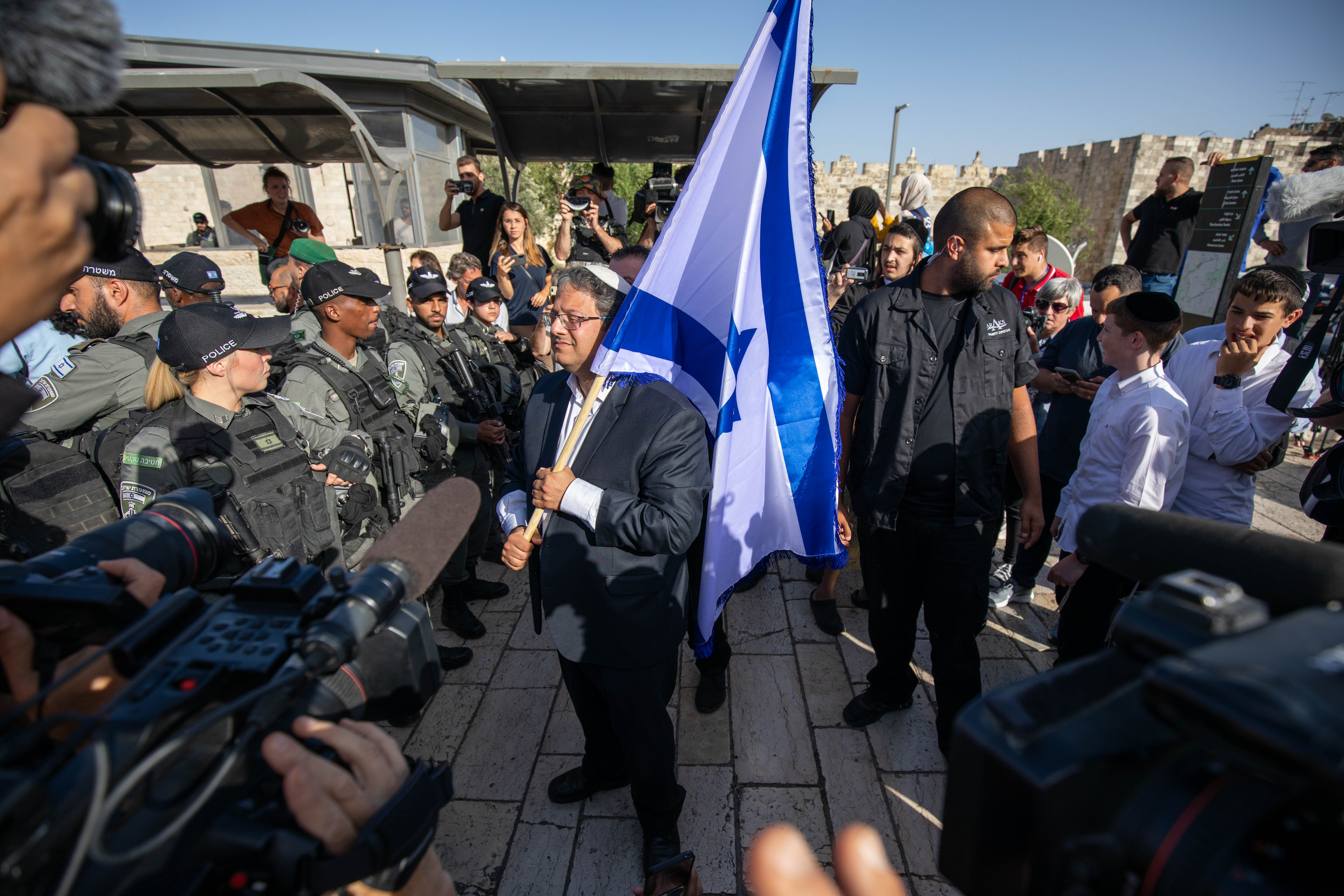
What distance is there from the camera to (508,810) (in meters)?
2.62

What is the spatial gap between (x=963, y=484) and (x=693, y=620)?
132 cm

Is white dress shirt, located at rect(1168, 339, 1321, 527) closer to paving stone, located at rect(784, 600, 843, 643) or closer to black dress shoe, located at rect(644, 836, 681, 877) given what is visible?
paving stone, located at rect(784, 600, 843, 643)

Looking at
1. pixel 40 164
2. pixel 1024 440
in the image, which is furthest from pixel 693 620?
pixel 40 164

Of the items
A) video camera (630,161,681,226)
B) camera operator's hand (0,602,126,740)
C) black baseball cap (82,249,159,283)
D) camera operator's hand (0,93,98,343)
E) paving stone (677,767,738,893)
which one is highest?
video camera (630,161,681,226)

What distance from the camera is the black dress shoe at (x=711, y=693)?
10.4 feet

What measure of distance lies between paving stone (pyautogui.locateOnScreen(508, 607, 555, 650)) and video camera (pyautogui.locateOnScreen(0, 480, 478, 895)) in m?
2.64

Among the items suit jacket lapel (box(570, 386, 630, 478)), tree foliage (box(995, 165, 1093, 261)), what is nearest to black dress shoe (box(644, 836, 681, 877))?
suit jacket lapel (box(570, 386, 630, 478))

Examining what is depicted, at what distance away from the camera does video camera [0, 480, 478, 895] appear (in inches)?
25.9

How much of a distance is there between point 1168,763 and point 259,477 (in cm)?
299

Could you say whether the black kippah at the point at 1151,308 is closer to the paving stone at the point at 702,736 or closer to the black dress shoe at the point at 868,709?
the black dress shoe at the point at 868,709

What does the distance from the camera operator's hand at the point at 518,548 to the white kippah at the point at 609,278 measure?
1014 mm

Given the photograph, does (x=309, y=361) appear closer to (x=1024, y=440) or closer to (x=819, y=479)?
(x=819, y=479)

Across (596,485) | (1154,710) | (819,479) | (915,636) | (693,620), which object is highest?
(1154,710)

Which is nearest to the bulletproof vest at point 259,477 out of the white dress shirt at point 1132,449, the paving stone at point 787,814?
the paving stone at point 787,814
